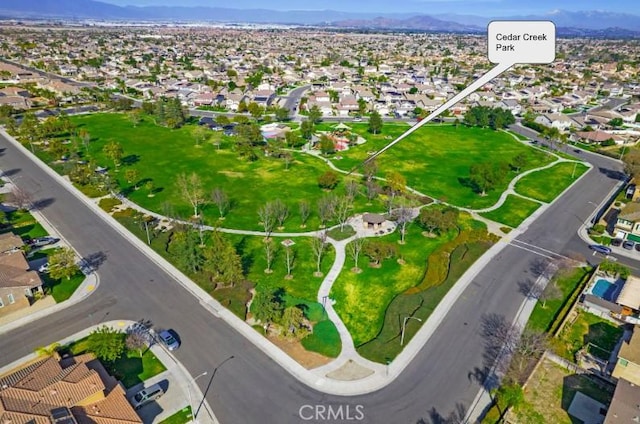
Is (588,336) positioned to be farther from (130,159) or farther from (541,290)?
(130,159)

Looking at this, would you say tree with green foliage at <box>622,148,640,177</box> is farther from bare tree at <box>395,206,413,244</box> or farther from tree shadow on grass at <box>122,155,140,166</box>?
tree shadow on grass at <box>122,155,140,166</box>

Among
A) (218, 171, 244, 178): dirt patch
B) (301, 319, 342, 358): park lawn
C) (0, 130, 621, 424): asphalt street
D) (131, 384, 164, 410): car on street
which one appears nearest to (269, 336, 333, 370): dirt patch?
(301, 319, 342, 358): park lawn

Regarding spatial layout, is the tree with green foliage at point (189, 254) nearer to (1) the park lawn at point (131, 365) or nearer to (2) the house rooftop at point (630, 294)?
(1) the park lawn at point (131, 365)

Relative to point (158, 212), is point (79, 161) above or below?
above

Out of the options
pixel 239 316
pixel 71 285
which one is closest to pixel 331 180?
pixel 239 316

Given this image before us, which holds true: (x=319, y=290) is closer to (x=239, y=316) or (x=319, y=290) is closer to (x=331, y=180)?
(x=239, y=316)

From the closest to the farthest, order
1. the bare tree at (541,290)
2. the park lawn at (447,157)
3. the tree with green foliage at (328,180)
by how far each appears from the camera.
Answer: the bare tree at (541,290)
the tree with green foliage at (328,180)
the park lawn at (447,157)

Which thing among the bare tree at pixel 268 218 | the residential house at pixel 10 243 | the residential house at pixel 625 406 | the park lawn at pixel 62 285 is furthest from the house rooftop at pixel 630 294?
the residential house at pixel 10 243

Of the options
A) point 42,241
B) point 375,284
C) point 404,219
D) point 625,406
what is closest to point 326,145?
point 404,219
